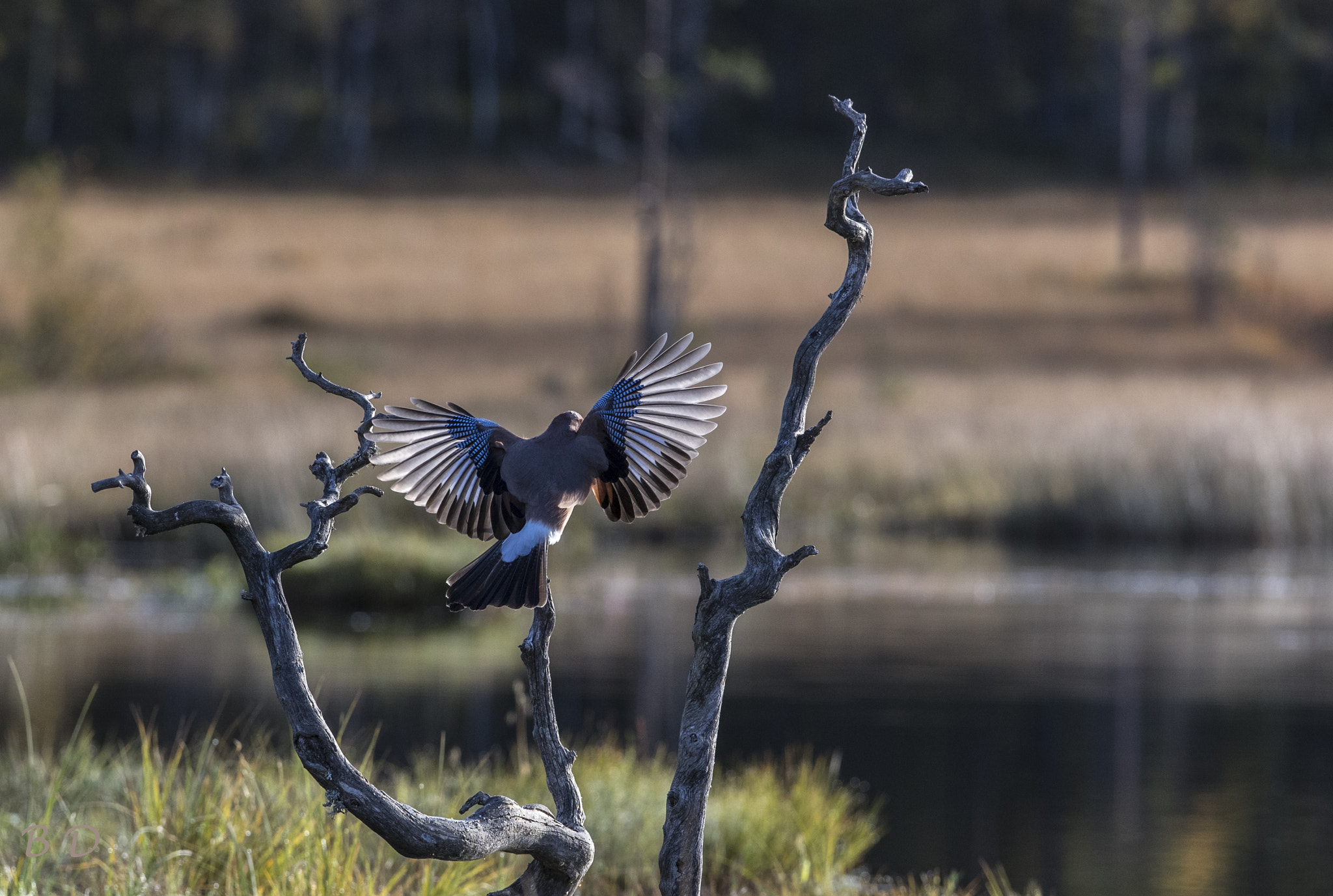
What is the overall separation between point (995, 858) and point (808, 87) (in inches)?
2036

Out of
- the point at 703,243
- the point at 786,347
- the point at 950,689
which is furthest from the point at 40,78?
the point at 950,689

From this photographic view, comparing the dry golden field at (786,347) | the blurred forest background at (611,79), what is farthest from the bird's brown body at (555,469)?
the blurred forest background at (611,79)

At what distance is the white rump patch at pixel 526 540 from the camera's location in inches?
133

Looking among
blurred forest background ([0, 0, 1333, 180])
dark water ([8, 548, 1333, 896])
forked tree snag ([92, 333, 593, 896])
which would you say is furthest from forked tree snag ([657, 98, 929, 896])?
blurred forest background ([0, 0, 1333, 180])

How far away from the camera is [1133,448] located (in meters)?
17.3

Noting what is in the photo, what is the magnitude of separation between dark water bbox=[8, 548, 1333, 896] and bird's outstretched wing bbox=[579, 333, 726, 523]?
342 cm

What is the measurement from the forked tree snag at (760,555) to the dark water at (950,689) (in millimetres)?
3041

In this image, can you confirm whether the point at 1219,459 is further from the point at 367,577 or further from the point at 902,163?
the point at 902,163

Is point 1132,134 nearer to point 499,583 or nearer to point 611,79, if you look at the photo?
point 611,79

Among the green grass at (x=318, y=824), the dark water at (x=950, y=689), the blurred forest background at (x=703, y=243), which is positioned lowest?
the dark water at (x=950, y=689)

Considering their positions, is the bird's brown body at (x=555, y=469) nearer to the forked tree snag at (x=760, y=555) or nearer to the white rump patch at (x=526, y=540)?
the white rump patch at (x=526, y=540)

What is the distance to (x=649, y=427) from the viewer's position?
379 centimetres

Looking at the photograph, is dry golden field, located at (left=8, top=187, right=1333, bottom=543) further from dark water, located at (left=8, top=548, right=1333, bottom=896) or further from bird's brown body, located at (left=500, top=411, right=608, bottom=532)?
bird's brown body, located at (left=500, top=411, right=608, bottom=532)

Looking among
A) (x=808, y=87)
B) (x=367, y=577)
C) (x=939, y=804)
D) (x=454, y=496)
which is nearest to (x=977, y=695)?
(x=939, y=804)
